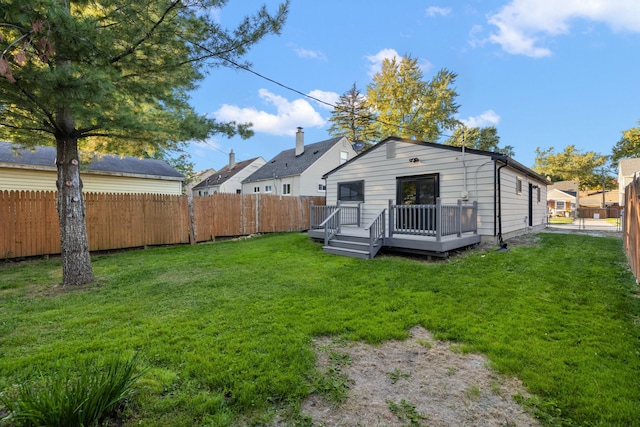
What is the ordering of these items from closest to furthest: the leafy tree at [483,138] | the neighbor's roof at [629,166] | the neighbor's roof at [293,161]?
the neighbor's roof at [293,161] → the neighbor's roof at [629,166] → the leafy tree at [483,138]

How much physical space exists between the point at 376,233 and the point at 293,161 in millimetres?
15868

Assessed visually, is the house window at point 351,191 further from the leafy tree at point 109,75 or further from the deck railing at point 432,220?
the leafy tree at point 109,75

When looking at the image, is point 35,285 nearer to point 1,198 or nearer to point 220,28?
point 1,198

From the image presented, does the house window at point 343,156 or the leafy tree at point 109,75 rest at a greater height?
the house window at point 343,156

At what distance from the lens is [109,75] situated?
4.35 m

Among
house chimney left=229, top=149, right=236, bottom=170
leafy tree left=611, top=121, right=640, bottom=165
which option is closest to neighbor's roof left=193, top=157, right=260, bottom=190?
house chimney left=229, top=149, right=236, bottom=170

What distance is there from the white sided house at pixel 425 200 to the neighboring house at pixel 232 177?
17.9 metres

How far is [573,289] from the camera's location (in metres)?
4.47

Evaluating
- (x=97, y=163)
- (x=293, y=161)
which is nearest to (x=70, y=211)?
(x=97, y=163)

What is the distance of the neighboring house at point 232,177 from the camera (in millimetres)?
26688

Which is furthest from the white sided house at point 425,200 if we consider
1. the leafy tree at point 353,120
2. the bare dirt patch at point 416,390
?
the leafy tree at point 353,120

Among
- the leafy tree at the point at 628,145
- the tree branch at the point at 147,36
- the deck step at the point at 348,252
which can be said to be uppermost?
the leafy tree at the point at 628,145

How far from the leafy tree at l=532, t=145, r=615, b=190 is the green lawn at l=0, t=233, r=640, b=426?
5276 centimetres

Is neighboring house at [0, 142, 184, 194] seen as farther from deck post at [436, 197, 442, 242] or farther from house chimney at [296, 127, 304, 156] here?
house chimney at [296, 127, 304, 156]
